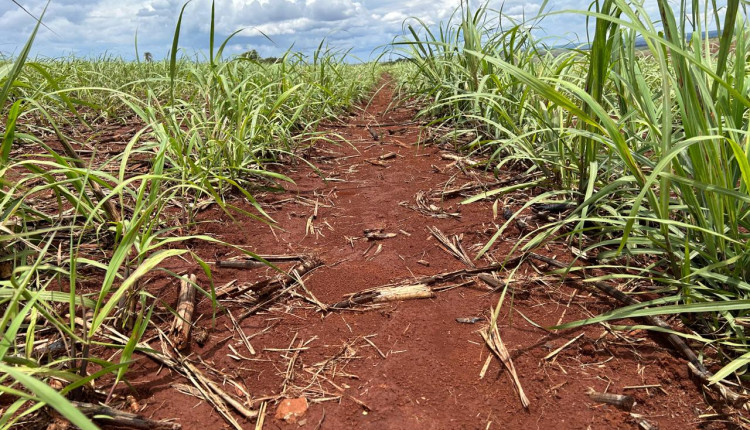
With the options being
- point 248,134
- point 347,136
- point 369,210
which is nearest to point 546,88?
point 369,210

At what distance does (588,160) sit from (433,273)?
1.99 feet

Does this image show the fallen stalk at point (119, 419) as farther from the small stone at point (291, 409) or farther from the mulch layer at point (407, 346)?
the small stone at point (291, 409)

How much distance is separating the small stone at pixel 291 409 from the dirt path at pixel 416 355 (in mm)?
13

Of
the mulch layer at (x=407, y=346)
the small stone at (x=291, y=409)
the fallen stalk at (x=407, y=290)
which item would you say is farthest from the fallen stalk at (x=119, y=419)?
the fallen stalk at (x=407, y=290)

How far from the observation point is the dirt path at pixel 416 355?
0.88m

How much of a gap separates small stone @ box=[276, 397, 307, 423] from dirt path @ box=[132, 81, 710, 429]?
1 centimetres

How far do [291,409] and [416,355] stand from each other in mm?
301

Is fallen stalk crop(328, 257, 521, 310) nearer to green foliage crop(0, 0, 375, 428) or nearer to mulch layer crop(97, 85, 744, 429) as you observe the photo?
mulch layer crop(97, 85, 744, 429)

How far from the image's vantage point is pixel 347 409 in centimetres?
91

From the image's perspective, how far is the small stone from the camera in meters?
0.89

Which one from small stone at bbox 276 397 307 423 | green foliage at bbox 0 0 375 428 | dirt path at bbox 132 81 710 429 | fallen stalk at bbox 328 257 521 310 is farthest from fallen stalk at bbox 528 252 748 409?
green foliage at bbox 0 0 375 428

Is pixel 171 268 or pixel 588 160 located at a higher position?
pixel 588 160

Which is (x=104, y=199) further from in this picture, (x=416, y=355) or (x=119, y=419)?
(x=416, y=355)

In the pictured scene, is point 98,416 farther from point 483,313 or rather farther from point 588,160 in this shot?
point 588,160
